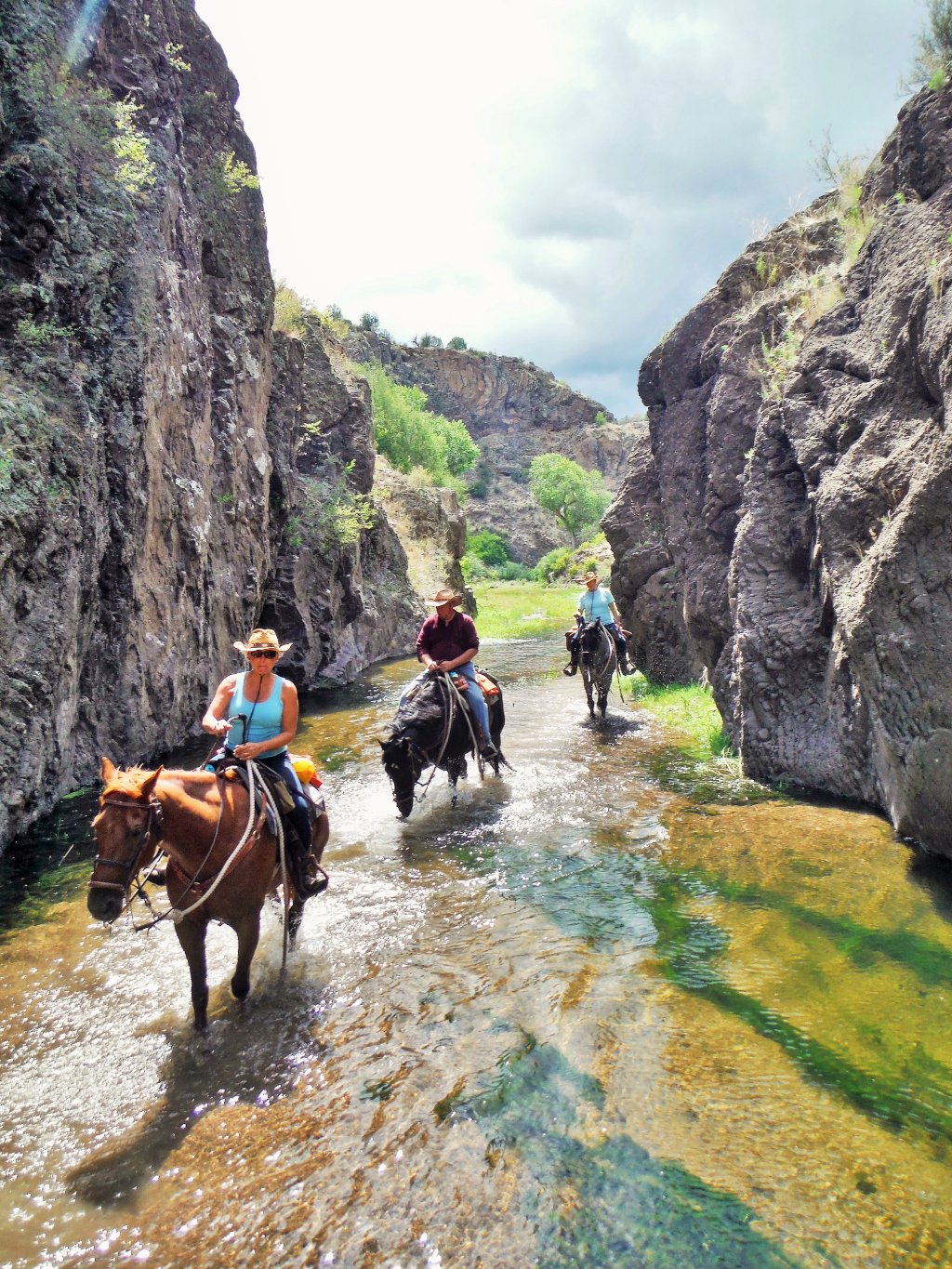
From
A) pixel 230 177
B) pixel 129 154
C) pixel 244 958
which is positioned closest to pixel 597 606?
pixel 244 958

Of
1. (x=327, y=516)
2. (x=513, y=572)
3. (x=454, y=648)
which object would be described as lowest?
(x=454, y=648)

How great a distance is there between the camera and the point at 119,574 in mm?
10492

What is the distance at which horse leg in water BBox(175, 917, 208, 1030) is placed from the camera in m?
4.55

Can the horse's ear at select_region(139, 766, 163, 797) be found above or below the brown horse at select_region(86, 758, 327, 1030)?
above

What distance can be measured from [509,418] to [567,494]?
35.0m

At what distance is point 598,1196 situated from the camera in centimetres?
325

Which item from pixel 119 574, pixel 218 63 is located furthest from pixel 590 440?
pixel 119 574

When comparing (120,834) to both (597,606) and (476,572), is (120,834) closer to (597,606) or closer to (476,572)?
(597,606)

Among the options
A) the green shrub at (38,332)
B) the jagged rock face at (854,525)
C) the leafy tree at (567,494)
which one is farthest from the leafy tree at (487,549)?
the green shrub at (38,332)

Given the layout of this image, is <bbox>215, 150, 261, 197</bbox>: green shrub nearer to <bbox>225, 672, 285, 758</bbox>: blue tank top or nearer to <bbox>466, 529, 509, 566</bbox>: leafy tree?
<bbox>225, 672, 285, 758</bbox>: blue tank top

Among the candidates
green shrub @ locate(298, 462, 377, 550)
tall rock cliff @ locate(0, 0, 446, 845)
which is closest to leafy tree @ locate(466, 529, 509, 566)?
green shrub @ locate(298, 462, 377, 550)

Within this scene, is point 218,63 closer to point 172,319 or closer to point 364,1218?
point 172,319

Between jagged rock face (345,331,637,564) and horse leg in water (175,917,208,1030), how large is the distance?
95823mm

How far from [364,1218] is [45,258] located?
10659mm
